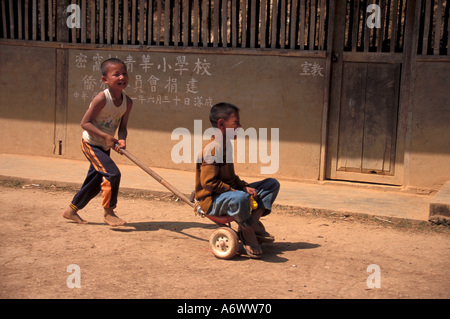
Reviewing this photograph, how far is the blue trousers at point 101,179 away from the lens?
16.9 feet

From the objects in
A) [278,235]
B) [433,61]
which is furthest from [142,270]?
[433,61]

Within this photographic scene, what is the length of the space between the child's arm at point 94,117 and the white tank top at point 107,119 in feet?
0.16

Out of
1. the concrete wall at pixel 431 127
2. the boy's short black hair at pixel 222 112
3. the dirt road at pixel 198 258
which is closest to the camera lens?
the dirt road at pixel 198 258

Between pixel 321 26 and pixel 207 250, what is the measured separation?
412 centimetres

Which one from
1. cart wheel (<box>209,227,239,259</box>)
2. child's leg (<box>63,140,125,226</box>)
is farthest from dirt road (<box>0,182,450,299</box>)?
child's leg (<box>63,140,125,226</box>)

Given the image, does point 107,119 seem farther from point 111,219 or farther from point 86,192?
point 111,219

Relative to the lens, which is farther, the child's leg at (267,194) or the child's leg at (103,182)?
the child's leg at (103,182)

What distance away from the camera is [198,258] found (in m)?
4.45

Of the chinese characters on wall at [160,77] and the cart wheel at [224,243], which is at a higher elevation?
the chinese characters on wall at [160,77]

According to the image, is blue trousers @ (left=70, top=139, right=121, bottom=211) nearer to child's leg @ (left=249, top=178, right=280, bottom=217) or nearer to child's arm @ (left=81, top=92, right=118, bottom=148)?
child's arm @ (left=81, top=92, right=118, bottom=148)

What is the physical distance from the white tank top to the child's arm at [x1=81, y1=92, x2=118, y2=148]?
0.05 meters

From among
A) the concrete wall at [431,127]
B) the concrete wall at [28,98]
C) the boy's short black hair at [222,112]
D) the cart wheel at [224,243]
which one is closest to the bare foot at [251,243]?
the cart wheel at [224,243]

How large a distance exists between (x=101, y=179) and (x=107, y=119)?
604 millimetres

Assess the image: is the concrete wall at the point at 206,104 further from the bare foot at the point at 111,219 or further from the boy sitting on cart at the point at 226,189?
the boy sitting on cart at the point at 226,189
